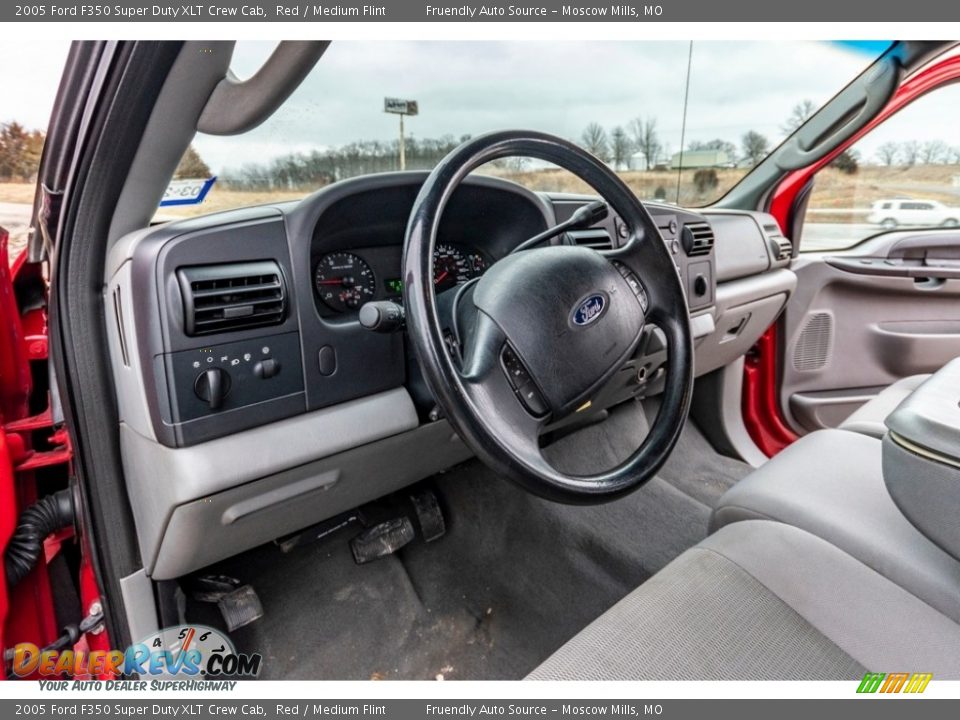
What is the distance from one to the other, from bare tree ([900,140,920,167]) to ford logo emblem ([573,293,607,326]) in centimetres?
190

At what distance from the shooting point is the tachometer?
4.16ft

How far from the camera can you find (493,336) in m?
0.99

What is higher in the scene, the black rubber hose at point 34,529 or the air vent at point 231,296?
the air vent at point 231,296

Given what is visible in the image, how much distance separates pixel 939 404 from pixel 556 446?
1.20m

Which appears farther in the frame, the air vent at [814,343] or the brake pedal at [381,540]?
the air vent at [814,343]

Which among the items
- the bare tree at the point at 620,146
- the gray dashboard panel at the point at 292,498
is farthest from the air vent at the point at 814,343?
the gray dashboard panel at the point at 292,498

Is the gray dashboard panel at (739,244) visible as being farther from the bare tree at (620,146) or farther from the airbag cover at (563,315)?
the airbag cover at (563,315)

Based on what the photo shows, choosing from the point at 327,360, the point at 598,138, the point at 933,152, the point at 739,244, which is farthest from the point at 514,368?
the point at 933,152

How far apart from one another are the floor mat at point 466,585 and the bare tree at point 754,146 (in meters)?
1.31

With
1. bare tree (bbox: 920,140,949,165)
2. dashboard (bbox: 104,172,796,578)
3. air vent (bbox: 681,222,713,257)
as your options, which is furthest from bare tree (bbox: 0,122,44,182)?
bare tree (bbox: 920,140,949,165)

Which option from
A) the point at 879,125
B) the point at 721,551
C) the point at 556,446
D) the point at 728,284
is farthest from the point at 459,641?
the point at 879,125

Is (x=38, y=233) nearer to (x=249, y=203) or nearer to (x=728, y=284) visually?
(x=249, y=203)

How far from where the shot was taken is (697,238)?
199 cm

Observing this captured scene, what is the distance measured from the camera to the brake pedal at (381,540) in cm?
173
